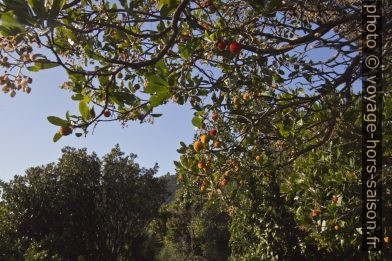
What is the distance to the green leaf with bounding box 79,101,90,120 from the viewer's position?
3.54m

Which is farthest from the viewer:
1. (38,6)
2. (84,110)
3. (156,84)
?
(84,110)

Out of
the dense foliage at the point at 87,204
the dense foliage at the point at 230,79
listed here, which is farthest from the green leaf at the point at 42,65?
the dense foliage at the point at 87,204

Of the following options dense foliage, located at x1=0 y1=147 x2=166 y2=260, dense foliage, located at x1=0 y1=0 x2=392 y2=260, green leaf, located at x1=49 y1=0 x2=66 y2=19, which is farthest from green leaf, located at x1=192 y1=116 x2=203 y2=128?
dense foliage, located at x1=0 y1=147 x2=166 y2=260

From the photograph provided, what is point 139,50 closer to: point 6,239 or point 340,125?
point 340,125

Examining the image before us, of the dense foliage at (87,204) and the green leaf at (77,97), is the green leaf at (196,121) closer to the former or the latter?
the green leaf at (77,97)

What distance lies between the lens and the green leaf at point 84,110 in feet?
11.6

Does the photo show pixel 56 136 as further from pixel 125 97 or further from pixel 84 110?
pixel 125 97

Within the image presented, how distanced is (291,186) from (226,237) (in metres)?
18.9

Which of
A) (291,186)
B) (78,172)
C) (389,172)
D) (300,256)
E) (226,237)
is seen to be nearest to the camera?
(389,172)

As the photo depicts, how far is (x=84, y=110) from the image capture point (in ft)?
11.7

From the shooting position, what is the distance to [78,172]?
73.0ft

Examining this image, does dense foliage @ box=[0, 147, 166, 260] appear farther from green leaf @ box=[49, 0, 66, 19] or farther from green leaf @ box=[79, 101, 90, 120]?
green leaf @ box=[49, 0, 66, 19]

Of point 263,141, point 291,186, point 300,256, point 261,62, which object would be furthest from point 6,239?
point 261,62

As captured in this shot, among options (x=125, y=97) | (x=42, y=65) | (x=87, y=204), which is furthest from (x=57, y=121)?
(x=87, y=204)
